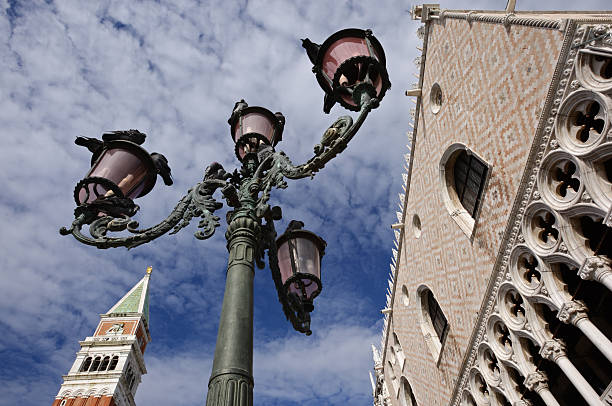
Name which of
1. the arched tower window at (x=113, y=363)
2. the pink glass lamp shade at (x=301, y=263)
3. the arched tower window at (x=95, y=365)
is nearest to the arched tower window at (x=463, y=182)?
the pink glass lamp shade at (x=301, y=263)

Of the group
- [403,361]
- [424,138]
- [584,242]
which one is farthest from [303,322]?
[403,361]

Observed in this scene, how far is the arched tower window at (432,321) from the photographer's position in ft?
32.8

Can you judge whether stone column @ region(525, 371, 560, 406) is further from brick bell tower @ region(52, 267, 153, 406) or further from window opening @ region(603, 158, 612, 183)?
brick bell tower @ region(52, 267, 153, 406)

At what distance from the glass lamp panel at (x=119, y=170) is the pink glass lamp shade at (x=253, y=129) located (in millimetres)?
878

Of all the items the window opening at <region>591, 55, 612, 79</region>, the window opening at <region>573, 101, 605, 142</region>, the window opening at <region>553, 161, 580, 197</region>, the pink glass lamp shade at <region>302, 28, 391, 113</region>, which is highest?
the window opening at <region>591, 55, 612, 79</region>

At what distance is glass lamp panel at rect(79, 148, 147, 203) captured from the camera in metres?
3.31

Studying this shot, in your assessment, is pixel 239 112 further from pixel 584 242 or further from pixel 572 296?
pixel 572 296

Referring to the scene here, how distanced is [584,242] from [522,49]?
126 inches

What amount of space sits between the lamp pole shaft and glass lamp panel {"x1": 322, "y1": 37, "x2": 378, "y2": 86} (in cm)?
168

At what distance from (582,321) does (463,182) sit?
4145mm

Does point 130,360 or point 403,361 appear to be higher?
point 130,360

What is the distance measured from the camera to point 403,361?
12930mm

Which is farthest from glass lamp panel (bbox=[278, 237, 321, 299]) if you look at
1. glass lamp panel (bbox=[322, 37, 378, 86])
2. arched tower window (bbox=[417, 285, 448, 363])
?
arched tower window (bbox=[417, 285, 448, 363])

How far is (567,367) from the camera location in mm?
5598
